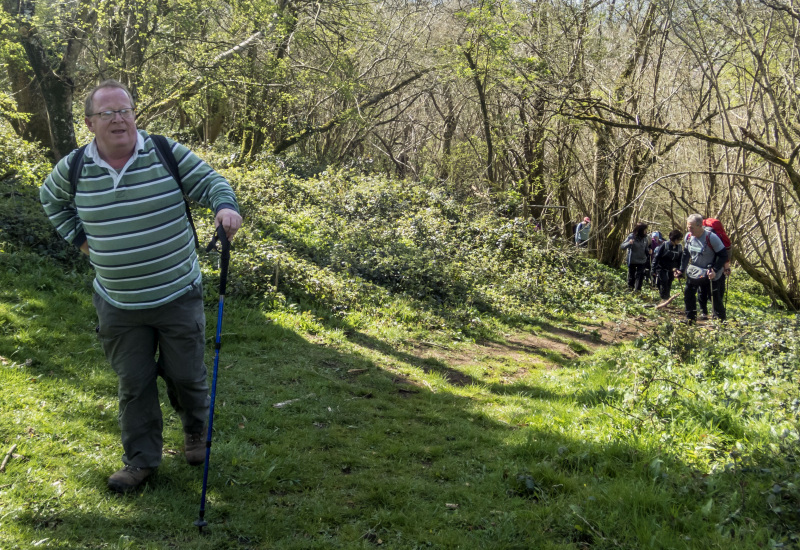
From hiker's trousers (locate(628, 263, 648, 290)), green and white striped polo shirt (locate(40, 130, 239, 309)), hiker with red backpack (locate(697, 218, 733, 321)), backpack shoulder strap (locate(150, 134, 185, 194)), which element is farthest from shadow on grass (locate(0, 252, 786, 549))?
hiker's trousers (locate(628, 263, 648, 290))

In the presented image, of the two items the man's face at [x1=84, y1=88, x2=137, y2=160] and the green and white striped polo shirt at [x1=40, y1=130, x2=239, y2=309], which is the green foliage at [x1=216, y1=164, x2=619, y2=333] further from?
the man's face at [x1=84, y1=88, x2=137, y2=160]

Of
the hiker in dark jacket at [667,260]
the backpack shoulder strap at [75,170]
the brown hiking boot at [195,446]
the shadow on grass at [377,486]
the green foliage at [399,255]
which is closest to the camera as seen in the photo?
the shadow on grass at [377,486]

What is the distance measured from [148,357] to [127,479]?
→ 72cm

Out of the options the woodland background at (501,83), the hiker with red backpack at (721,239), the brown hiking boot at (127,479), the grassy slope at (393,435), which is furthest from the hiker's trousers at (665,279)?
the brown hiking boot at (127,479)

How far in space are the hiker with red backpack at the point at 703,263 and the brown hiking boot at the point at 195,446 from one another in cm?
893

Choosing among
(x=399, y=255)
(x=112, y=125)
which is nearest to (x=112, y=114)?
(x=112, y=125)

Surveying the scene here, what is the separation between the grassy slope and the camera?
11.6 ft

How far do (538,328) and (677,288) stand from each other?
10.1m

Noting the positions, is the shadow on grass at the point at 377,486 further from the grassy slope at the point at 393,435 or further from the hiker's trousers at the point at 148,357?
the hiker's trousers at the point at 148,357

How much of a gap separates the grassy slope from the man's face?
1989 millimetres

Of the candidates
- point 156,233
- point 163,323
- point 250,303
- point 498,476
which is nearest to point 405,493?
point 498,476

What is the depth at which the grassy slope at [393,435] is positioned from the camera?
3551 millimetres

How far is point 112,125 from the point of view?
350 cm

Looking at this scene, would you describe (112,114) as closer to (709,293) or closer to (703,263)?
(703,263)
